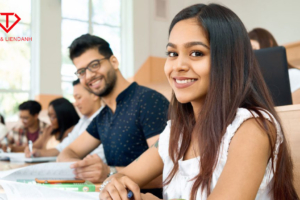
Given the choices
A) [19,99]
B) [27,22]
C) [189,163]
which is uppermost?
[27,22]

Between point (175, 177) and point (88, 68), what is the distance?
1.00 metres

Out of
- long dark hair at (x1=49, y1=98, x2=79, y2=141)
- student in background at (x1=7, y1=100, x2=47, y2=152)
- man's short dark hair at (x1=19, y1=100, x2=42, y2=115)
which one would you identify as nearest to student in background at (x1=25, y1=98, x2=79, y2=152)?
long dark hair at (x1=49, y1=98, x2=79, y2=141)

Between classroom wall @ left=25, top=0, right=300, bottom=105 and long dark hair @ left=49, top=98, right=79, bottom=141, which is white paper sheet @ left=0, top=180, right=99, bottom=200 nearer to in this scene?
long dark hair @ left=49, top=98, right=79, bottom=141

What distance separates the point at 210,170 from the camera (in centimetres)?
85

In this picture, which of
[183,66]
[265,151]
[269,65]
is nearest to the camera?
[265,151]

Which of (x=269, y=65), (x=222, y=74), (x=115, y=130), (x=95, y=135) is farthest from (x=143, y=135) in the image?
(x=222, y=74)

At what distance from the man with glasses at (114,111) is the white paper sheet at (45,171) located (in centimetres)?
18

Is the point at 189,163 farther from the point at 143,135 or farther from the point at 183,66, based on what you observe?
the point at 143,135

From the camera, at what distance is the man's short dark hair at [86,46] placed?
6.02ft

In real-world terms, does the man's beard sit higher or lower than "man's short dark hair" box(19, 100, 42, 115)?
higher

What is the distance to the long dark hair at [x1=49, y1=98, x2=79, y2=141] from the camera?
350 cm

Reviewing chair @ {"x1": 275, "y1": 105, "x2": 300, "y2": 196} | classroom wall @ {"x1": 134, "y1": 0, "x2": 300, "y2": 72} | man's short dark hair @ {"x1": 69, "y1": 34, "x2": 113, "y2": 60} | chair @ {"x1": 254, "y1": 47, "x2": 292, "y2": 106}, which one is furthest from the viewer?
classroom wall @ {"x1": 134, "y1": 0, "x2": 300, "y2": 72}

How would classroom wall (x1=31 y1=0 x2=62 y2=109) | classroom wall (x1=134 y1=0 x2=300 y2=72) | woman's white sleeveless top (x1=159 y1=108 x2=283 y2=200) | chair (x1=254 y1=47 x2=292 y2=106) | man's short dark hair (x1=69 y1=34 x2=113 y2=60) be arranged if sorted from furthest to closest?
1. classroom wall (x1=31 y1=0 x2=62 y2=109)
2. classroom wall (x1=134 y1=0 x2=300 y2=72)
3. man's short dark hair (x1=69 y1=34 x2=113 y2=60)
4. chair (x1=254 y1=47 x2=292 y2=106)
5. woman's white sleeveless top (x1=159 y1=108 x2=283 y2=200)

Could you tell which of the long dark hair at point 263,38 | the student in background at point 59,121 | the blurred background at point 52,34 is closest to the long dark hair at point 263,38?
the long dark hair at point 263,38
